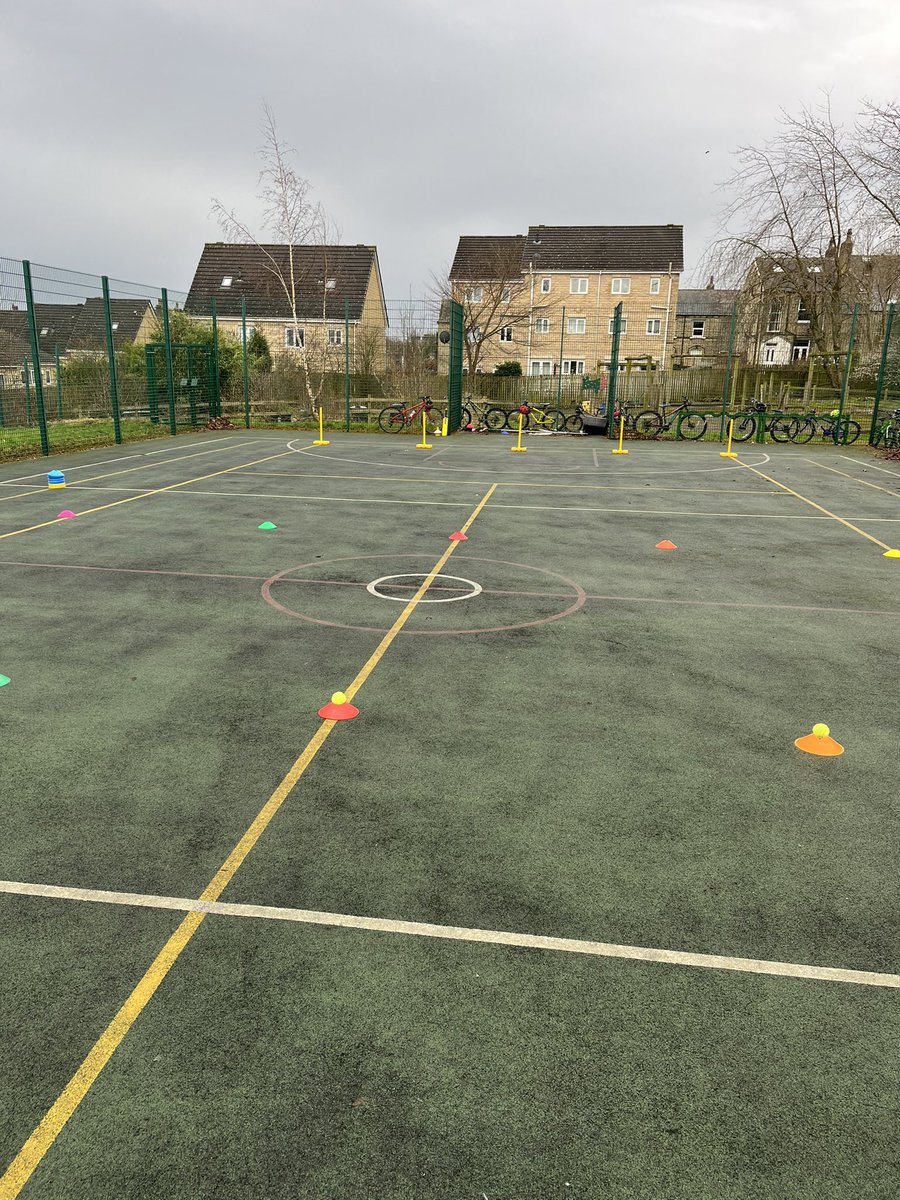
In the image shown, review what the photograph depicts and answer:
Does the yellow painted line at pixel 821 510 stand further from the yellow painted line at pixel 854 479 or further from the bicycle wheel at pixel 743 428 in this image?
Result: the bicycle wheel at pixel 743 428

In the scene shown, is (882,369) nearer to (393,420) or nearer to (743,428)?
(743,428)

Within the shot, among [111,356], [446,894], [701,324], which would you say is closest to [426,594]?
[446,894]

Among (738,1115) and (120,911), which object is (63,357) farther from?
(738,1115)

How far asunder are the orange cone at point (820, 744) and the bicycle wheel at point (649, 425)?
75.4 ft

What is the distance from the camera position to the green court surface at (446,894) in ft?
7.81

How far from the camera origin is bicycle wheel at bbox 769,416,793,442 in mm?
25689

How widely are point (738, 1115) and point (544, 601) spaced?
5747mm

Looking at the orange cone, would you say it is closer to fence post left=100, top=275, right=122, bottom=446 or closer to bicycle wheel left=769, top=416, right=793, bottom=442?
fence post left=100, top=275, right=122, bottom=446

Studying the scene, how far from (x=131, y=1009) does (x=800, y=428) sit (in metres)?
26.9

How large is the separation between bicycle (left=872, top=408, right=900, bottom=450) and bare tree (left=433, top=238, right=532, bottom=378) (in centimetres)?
2022

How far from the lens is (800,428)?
2594cm

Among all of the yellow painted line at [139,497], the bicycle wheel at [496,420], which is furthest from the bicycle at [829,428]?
the yellow painted line at [139,497]

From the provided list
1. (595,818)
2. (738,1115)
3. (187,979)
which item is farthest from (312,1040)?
(595,818)

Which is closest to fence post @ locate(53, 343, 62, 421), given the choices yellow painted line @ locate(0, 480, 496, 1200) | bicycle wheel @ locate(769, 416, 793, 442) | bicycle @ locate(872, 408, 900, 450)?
bicycle wheel @ locate(769, 416, 793, 442)
